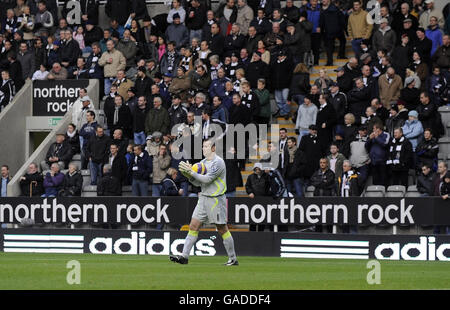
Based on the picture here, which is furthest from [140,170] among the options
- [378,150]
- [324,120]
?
[378,150]

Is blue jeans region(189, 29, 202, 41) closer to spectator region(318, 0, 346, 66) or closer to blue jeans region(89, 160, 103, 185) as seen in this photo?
spectator region(318, 0, 346, 66)

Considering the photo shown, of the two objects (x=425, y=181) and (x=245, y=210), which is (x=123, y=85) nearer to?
(x=245, y=210)

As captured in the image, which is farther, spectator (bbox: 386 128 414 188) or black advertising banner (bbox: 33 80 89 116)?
black advertising banner (bbox: 33 80 89 116)

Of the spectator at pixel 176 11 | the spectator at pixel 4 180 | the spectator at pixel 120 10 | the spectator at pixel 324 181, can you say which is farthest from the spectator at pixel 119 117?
the spectator at pixel 324 181

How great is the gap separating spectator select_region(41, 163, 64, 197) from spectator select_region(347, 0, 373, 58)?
8657 mm

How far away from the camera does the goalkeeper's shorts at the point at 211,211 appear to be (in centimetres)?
1828

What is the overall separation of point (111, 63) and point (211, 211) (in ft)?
41.3

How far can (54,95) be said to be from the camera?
102 ft

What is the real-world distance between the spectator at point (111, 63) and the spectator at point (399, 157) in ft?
30.3

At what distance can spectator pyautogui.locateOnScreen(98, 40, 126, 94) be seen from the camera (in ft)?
97.9

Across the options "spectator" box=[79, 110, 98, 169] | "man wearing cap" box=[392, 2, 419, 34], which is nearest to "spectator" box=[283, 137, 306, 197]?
"man wearing cap" box=[392, 2, 419, 34]
